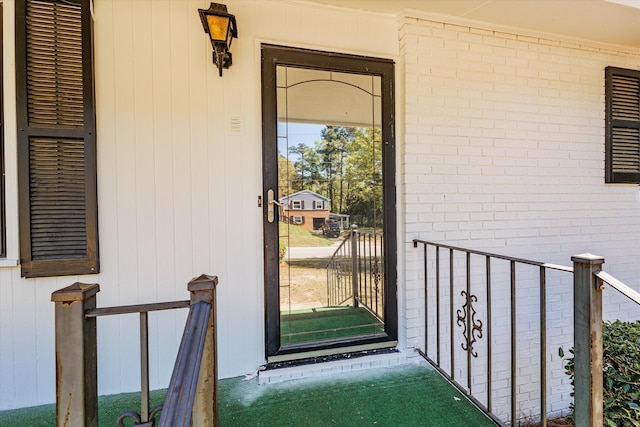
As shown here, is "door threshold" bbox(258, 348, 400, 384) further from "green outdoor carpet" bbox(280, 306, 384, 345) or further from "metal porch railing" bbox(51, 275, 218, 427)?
"metal porch railing" bbox(51, 275, 218, 427)

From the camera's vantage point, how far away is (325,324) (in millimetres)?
2303

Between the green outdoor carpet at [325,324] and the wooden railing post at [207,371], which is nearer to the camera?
the wooden railing post at [207,371]

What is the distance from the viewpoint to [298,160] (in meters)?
2.23

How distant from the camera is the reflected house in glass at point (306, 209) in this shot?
7.27ft

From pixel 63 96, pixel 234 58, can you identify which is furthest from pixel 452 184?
pixel 63 96

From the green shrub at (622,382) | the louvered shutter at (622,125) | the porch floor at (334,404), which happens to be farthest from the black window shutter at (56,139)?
the louvered shutter at (622,125)

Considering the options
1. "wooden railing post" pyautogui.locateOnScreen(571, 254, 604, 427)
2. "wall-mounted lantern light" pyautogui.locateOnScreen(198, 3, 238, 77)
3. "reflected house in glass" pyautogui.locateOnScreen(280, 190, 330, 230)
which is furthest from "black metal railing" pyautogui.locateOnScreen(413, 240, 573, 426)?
"wall-mounted lantern light" pyautogui.locateOnScreen(198, 3, 238, 77)

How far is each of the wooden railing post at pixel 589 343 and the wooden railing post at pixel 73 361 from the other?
1770 millimetres

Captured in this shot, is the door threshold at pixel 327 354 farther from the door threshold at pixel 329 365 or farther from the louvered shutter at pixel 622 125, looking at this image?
the louvered shutter at pixel 622 125

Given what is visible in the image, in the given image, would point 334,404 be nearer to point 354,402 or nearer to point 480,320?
point 354,402

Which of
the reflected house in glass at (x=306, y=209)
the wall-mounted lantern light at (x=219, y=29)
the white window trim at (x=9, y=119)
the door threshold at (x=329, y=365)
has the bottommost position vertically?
the door threshold at (x=329, y=365)

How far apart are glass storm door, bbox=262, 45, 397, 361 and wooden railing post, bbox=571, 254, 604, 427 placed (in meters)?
1.25

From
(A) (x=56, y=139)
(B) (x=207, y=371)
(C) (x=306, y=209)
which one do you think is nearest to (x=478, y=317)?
(C) (x=306, y=209)

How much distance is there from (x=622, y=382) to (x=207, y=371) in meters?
2.05
